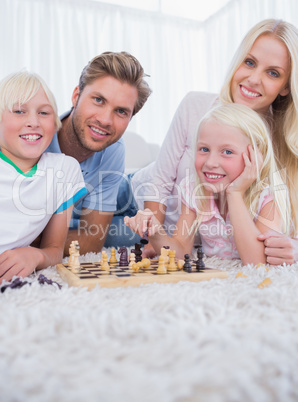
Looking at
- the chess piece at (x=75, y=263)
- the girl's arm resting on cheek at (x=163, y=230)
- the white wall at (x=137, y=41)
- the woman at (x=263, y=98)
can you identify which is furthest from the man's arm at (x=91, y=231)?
the white wall at (x=137, y=41)

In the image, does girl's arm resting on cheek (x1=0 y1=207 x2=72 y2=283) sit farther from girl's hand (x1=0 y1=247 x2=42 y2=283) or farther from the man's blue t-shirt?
the man's blue t-shirt

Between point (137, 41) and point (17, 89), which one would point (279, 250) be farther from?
point (137, 41)

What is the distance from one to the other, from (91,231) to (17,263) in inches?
28.9

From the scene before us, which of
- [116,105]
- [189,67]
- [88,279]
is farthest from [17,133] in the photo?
[189,67]

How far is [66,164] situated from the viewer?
1.46m

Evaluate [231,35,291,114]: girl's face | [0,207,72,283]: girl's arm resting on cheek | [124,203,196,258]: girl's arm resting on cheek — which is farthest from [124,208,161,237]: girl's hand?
[231,35,291,114]: girl's face

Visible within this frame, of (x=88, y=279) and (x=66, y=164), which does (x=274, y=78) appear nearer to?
(x=66, y=164)

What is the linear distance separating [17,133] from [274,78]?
1036 millimetres

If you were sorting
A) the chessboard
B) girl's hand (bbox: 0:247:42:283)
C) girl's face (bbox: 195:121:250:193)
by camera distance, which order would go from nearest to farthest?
the chessboard < girl's hand (bbox: 0:247:42:283) < girl's face (bbox: 195:121:250:193)

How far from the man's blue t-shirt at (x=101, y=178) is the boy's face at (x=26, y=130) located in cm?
50

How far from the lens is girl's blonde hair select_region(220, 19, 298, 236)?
154cm

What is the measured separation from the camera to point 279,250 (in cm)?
125

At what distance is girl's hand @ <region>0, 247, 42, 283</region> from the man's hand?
73 centimetres

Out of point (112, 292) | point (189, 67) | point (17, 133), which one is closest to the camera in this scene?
point (112, 292)
